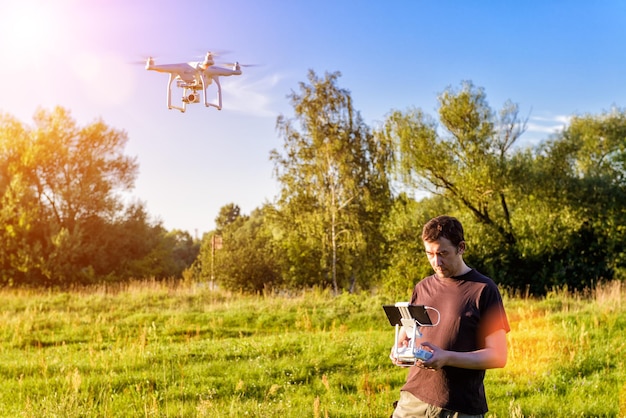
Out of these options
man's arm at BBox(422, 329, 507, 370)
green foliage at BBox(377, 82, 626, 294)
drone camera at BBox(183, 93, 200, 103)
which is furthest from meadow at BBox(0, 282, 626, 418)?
green foliage at BBox(377, 82, 626, 294)

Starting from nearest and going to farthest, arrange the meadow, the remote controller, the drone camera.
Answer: the remote controller, the drone camera, the meadow

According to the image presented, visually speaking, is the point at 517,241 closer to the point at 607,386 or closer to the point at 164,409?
the point at 607,386

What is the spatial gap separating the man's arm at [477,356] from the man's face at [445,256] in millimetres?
356

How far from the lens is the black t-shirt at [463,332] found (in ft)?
9.34

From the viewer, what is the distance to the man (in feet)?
9.25

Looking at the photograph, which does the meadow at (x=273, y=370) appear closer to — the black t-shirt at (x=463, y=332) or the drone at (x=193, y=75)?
the black t-shirt at (x=463, y=332)

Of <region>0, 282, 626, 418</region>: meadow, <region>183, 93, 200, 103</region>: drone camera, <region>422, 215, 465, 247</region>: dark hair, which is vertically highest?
<region>183, 93, 200, 103</region>: drone camera

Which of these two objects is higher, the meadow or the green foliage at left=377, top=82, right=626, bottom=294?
the green foliage at left=377, top=82, right=626, bottom=294

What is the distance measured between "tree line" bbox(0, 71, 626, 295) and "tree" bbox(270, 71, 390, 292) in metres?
0.06

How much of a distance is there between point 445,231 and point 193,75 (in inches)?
117

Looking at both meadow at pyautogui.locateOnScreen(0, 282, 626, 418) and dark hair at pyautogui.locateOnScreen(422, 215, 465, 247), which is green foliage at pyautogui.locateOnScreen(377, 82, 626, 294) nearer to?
meadow at pyautogui.locateOnScreen(0, 282, 626, 418)

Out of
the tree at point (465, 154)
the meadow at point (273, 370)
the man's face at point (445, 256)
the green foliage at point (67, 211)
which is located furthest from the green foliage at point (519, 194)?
the man's face at point (445, 256)

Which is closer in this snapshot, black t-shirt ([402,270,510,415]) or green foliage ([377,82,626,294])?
black t-shirt ([402,270,510,415])

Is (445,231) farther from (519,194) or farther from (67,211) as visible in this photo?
(67,211)
